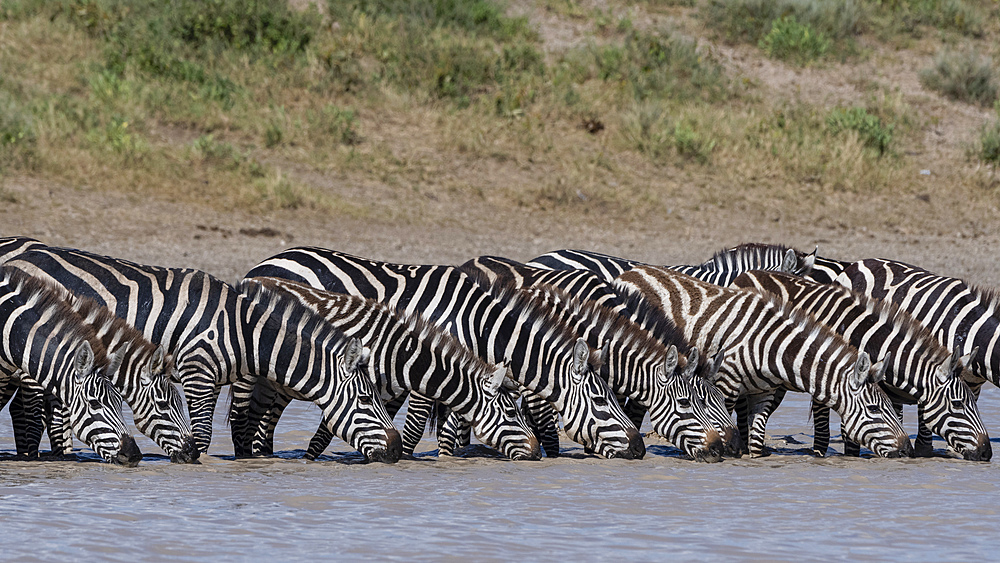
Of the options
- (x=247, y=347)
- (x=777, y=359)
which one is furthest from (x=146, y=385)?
(x=777, y=359)

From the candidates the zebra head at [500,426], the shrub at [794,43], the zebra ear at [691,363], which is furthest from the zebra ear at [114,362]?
the shrub at [794,43]

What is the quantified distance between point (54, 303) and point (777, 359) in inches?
165

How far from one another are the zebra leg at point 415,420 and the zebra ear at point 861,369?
8.24ft

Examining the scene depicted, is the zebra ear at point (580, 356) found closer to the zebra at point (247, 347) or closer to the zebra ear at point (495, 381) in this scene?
the zebra ear at point (495, 381)

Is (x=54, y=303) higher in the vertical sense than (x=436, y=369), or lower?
higher

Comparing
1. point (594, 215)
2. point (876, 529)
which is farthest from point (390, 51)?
point (876, 529)

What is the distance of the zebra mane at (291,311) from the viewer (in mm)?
7535

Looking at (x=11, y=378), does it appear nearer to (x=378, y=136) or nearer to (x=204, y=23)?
(x=378, y=136)

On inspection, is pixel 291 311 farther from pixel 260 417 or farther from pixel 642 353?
pixel 642 353

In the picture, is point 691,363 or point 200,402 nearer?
point 200,402

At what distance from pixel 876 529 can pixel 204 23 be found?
1574cm

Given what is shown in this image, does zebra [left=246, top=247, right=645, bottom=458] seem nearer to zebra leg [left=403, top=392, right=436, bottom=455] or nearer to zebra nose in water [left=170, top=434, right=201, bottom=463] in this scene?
zebra leg [left=403, top=392, right=436, bottom=455]

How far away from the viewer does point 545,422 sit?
809cm

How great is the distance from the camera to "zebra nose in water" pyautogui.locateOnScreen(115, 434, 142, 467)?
705 centimetres
